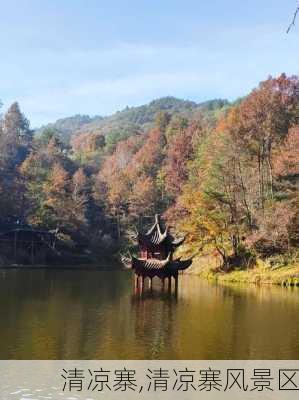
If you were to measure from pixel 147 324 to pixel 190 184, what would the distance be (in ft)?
163

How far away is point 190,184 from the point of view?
73812mm

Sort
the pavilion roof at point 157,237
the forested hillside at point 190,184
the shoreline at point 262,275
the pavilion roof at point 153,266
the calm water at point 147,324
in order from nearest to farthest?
the calm water at point 147,324 → the pavilion roof at point 153,266 → the shoreline at point 262,275 → the pavilion roof at point 157,237 → the forested hillside at point 190,184

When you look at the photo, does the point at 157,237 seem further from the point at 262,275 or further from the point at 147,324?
the point at 147,324

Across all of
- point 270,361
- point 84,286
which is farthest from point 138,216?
point 270,361

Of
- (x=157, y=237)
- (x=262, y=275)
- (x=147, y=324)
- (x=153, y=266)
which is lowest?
(x=262, y=275)

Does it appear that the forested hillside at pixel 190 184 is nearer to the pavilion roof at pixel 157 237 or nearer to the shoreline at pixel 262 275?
the shoreline at pixel 262 275

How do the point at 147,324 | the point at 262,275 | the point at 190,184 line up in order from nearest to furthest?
the point at 147,324 → the point at 262,275 → the point at 190,184

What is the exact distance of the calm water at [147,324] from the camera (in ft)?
62.8

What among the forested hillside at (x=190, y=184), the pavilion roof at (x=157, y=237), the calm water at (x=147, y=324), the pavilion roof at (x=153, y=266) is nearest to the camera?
the calm water at (x=147, y=324)

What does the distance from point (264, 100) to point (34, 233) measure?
35931 millimetres

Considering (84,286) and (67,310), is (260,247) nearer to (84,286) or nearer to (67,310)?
(84,286)

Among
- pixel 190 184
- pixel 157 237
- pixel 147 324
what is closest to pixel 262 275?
pixel 157 237

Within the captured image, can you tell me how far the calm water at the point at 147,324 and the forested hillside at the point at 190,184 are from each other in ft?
44.2

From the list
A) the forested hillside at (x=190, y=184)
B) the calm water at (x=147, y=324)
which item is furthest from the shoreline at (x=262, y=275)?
the calm water at (x=147, y=324)
